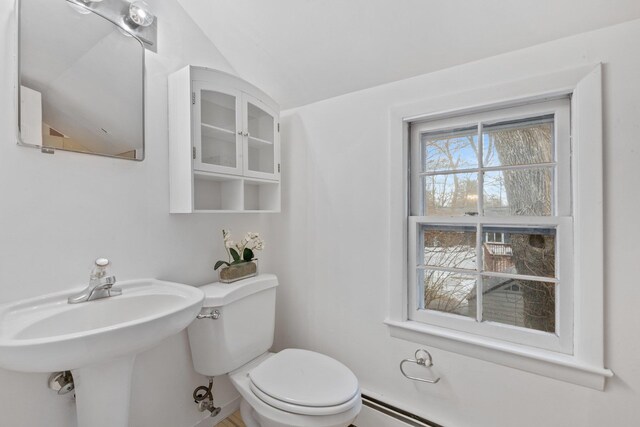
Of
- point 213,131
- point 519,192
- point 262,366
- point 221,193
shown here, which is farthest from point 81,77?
point 519,192

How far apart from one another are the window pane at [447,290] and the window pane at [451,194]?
0.29 m

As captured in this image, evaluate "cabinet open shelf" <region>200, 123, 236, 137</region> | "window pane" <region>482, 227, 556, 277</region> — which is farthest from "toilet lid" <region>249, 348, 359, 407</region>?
"cabinet open shelf" <region>200, 123, 236, 137</region>

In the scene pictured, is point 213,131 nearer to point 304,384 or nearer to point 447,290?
point 304,384

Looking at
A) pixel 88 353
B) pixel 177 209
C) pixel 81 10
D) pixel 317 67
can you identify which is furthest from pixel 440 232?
pixel 81 10

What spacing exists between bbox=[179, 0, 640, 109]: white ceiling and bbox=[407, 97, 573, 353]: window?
0.27 metres

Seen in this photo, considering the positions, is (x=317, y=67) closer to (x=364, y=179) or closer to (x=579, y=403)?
(x=364, y=179)

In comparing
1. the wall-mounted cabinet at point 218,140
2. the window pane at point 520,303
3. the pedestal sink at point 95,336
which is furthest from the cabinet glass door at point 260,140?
the window pane at point 520,303

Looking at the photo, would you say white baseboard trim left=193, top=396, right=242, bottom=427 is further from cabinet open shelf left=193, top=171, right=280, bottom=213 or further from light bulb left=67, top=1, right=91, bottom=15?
light bulb left=67, top=1, right=91, bottom=15

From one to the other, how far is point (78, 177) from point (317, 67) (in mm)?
1156

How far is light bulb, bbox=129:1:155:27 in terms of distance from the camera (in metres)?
1.23

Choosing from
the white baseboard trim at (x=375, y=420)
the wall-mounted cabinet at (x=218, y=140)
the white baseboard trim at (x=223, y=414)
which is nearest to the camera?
the wall-mounted cabinet at (x=218, y=140)

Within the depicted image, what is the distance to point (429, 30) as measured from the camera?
4.02 feet

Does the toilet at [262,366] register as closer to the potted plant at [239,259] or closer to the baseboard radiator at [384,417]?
the potted plant at [239,259]

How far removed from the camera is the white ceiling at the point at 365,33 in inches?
42.0
